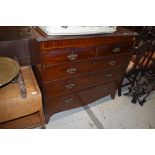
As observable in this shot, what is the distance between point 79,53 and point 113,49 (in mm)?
422

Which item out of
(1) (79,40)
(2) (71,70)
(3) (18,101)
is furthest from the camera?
(2) (71,70)

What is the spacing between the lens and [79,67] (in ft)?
5.08

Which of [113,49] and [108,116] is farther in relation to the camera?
[108,116]

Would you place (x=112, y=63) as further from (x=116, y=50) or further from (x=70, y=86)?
(x=70, y=86)

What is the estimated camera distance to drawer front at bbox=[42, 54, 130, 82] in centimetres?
143

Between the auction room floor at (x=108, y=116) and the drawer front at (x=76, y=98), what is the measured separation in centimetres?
18

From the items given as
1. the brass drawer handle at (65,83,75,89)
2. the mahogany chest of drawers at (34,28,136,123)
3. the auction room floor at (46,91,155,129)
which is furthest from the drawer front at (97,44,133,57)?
the auction room floor at (46,91,155,129)

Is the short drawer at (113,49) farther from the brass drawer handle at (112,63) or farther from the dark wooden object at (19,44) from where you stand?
the dark wooden object at (19,44)

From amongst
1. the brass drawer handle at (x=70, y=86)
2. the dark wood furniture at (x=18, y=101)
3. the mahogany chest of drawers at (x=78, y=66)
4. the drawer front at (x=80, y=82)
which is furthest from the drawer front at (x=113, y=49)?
the dark wood furniture at (x=18, y=101)

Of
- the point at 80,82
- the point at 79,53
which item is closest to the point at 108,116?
the point at 80,82

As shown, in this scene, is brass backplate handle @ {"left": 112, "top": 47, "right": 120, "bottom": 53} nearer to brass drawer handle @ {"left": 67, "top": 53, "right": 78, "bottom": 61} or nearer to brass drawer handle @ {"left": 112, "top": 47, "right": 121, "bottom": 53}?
brass drawer handle @ {"left": 112, "top": 47, "right": 121, "bottom": 53}

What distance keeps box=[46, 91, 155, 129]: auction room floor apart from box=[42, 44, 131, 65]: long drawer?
0.84m

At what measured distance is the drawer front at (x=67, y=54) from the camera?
4.32ft
